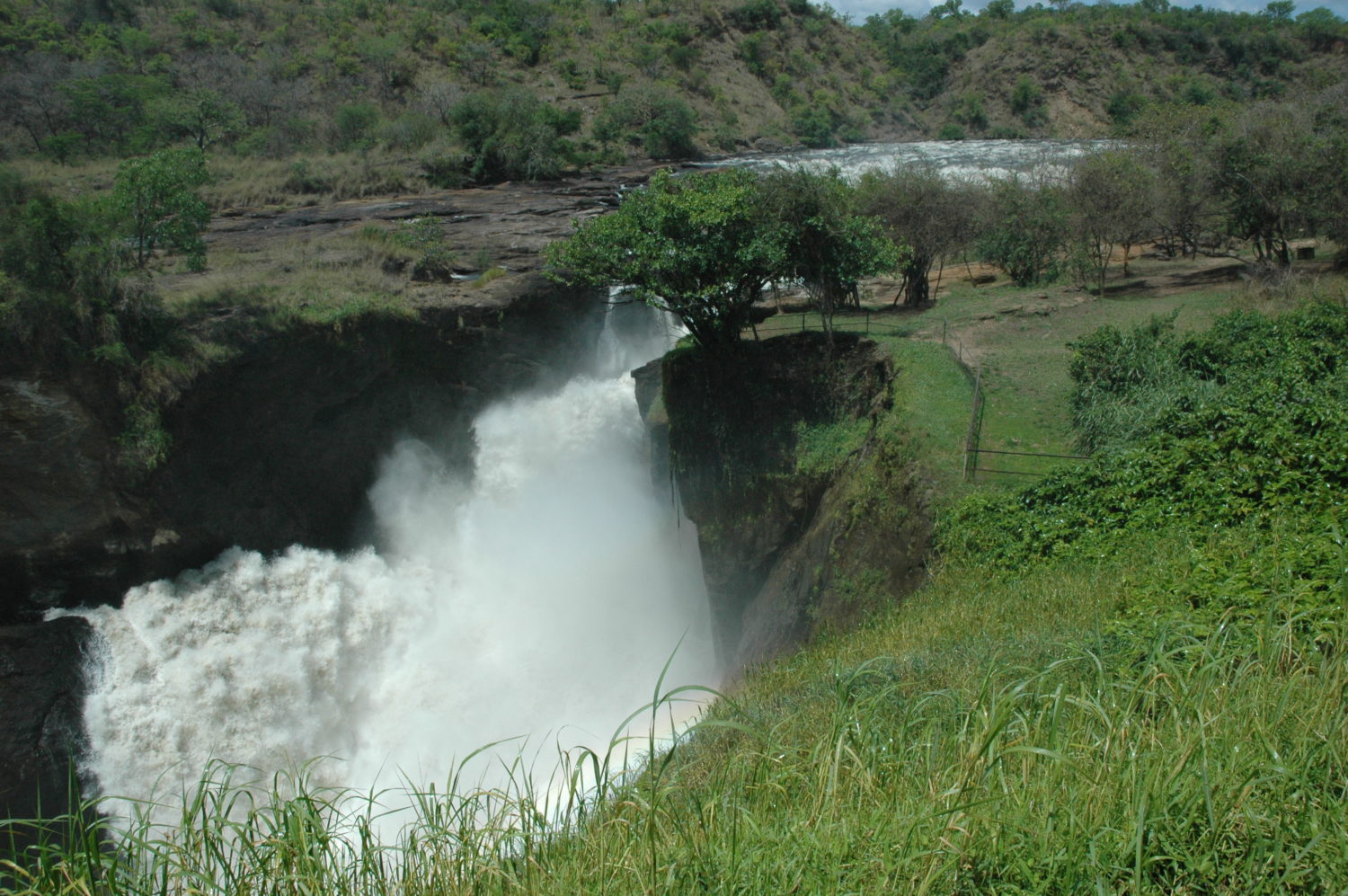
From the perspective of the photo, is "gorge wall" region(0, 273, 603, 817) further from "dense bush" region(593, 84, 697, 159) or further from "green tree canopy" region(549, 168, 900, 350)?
"dense bush" region(593, 84, 697, 159)

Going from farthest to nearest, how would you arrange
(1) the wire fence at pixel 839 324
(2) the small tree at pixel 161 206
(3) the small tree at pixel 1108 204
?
1. (3) the small tree at pixel 1108 204
2. (1) the wire fence at pixel 839 324
3. (2) the small tree at pixel 161 206

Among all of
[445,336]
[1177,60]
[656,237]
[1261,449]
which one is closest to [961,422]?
[1261,449]

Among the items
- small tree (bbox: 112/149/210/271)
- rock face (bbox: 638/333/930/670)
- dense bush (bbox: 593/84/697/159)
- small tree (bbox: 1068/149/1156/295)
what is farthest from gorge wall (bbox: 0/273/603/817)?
dense bush (bbox: 593/84/697/159)

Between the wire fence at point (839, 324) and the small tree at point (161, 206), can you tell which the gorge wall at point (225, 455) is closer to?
the small tree at point (161, 206)

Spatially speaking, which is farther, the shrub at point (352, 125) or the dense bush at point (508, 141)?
the shrub at point (352, 125)

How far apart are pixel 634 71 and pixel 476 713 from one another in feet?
161

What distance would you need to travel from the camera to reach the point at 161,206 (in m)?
19.4

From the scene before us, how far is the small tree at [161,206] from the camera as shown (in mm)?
18781

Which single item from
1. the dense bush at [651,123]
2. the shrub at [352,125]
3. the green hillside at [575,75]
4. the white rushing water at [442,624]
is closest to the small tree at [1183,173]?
the white rushing water at [442,624]

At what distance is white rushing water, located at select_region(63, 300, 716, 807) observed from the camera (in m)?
16.9

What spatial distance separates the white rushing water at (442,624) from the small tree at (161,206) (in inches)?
273

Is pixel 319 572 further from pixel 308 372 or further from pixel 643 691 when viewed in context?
pixel 643 691

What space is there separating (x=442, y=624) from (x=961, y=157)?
3137 cm

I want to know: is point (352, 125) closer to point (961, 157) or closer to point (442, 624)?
point (961, 157)
